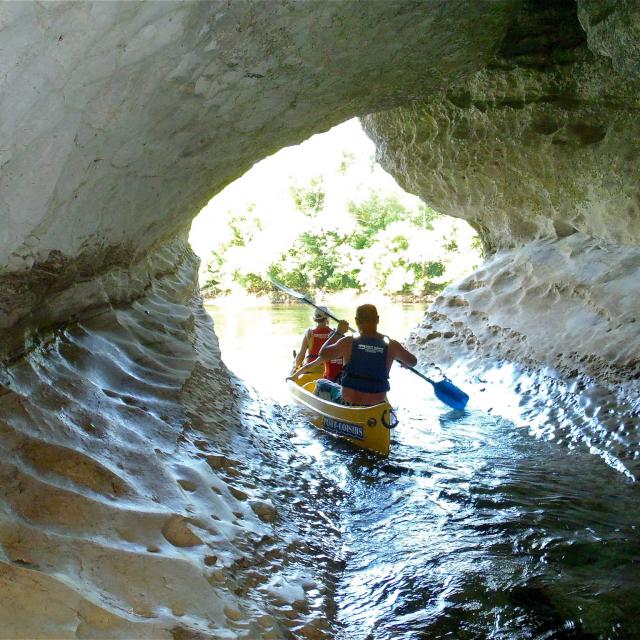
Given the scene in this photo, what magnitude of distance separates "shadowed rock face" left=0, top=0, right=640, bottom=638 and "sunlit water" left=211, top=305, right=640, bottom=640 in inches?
11.6

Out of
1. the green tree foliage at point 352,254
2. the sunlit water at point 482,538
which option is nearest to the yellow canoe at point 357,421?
the sunlit water at point 482,538

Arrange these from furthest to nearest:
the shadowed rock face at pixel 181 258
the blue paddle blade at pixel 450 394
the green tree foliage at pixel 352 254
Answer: the green tree foliage at pixel 352 254, the blue paddle blade at pixel 450 394, the shadowed rock face at pixel 181 258

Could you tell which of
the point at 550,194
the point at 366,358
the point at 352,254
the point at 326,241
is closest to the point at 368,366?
the point at 366,358

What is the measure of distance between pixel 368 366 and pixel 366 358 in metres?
0.07

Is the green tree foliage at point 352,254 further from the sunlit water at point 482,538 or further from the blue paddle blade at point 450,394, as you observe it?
the sunlit water at point 482,538

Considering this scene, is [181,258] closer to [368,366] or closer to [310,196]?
[368,366]

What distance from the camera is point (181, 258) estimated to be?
256 inches

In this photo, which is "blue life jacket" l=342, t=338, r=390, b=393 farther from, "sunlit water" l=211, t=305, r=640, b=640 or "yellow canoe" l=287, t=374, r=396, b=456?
"sunlit water" l=211, t=305, r=640, b=640

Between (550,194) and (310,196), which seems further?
(310,196)

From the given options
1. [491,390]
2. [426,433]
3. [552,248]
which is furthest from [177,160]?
[552,248]

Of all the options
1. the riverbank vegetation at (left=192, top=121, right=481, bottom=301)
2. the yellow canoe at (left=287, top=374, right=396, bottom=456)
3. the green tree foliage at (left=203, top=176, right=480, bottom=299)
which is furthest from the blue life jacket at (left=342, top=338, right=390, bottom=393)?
the green tree foliage at (left=203, top=176, right=480, bottom=299)

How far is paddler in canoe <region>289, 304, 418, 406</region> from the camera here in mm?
5574

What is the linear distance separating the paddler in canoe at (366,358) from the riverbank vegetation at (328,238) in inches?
748

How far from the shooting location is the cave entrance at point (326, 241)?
24.9 metres
